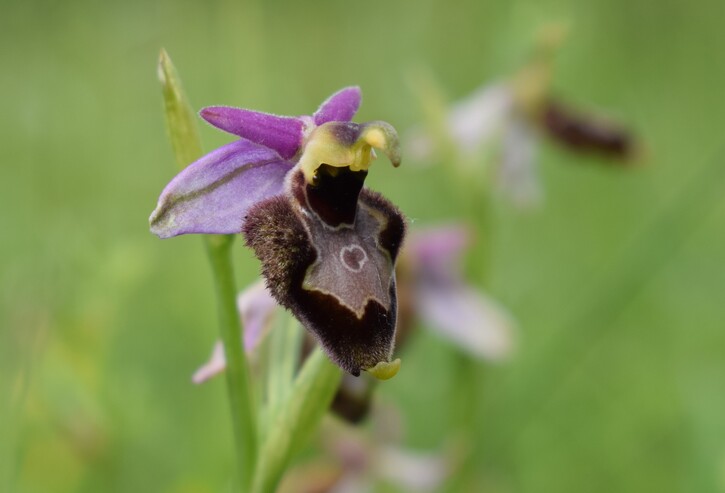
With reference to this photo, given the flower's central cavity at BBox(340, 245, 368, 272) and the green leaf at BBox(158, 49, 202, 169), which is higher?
the green leaf at BBox(158, 49, 202, 169)

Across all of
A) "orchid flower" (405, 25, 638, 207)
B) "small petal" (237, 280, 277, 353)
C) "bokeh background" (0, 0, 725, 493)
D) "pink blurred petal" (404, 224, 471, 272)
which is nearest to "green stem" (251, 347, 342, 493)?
"small petal" (237, 280, 277, 353)

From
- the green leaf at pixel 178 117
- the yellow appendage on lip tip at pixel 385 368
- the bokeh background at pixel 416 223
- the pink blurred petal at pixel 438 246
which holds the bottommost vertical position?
the bokeh background at pixel 416 223

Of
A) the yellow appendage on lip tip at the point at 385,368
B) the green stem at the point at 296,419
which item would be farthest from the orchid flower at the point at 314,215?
the green stem at the point at 296,419

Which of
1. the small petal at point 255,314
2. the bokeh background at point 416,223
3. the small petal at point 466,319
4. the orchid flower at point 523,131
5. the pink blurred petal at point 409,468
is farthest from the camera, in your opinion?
the orchid flower at point 523,131

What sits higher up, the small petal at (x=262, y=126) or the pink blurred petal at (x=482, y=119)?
the small petal at (x=262, y=126)

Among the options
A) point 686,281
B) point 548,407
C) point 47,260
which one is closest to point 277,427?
point 47,260

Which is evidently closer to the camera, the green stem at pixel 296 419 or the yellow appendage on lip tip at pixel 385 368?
the yellow appendage on lip tip at pixel 385 368

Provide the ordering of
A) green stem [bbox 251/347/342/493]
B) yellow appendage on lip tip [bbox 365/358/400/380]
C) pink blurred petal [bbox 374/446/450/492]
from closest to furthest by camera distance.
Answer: yellow appendage on lip tip [bbox 365/358/400/380] < green stem [bbox 251/347/342/493] < pink blurred petal [bbox 374/446/450/492]

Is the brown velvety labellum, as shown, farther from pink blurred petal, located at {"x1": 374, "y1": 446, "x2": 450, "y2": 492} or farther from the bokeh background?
pink blurred petal, located at {"x1": 374, "y1": 446, "x2": 450, "y2": 492}

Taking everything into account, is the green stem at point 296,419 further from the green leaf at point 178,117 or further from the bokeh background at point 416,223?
the bokeh background at point 416,223

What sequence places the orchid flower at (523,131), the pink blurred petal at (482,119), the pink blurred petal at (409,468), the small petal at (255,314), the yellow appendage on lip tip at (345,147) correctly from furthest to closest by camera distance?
the pink blurred petal at (482,119)
the orchid flower at (523,131)
the pink blurred petal at (409,468)
the small petal at (255,314)
the yellow appendage on lip tip at (345,147)
